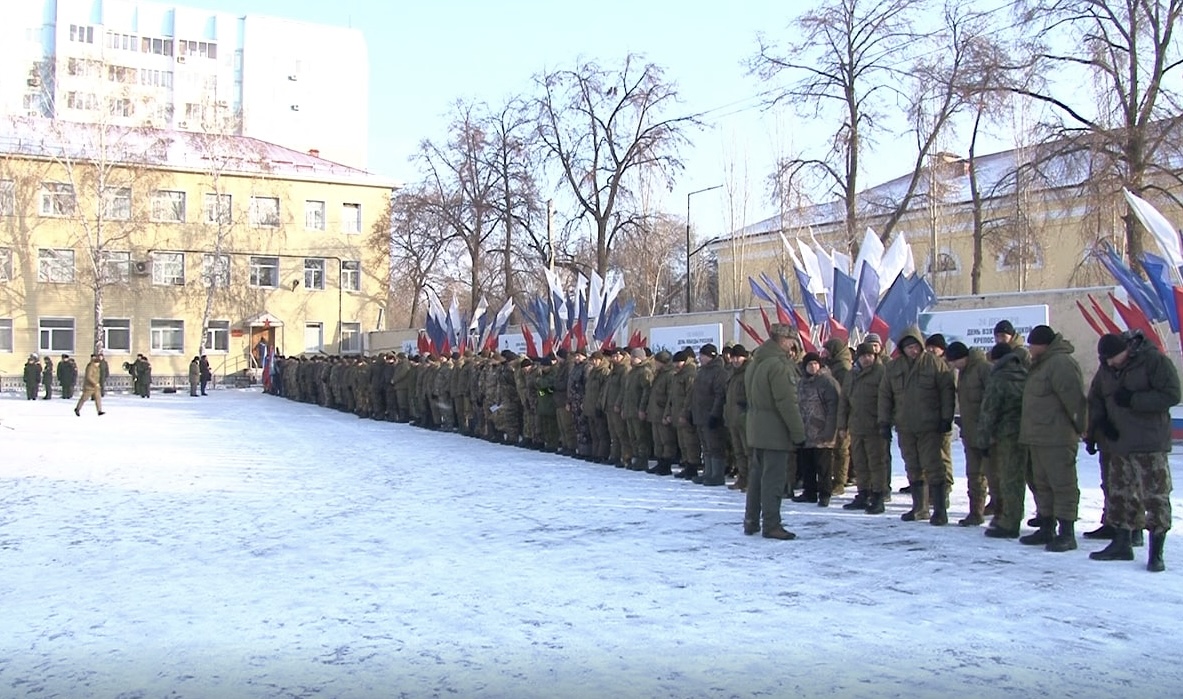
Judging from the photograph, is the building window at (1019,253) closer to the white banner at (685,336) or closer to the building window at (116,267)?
the white banner at (685,336)

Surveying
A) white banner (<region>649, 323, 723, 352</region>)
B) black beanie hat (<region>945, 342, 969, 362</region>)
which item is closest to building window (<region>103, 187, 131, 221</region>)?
white banner (<region>649, 323, 723, 352</region>)

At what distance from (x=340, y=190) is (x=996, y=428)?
4544 cm

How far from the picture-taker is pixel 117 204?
148 feet

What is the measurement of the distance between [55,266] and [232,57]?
161ft

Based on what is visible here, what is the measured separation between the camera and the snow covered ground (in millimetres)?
5027

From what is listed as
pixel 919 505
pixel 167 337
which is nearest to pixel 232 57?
pixel 167 337

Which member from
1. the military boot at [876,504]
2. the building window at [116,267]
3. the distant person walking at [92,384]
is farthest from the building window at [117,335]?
the military boot at [876,504]

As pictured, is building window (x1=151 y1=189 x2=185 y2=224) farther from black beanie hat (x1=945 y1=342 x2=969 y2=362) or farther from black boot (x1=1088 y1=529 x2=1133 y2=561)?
black boot (x1=1088 y1=529 x2=1133 y2=561)

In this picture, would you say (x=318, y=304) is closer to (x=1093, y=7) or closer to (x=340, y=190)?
(x=340, y=190)

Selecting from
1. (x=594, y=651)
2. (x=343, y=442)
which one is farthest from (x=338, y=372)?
(x=594, y=651)

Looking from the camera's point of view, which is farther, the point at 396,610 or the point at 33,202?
the point at 33,202

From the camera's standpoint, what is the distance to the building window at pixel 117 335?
45.8 meters

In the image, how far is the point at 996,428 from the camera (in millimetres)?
8555

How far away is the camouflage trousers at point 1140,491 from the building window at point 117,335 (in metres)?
45.8
